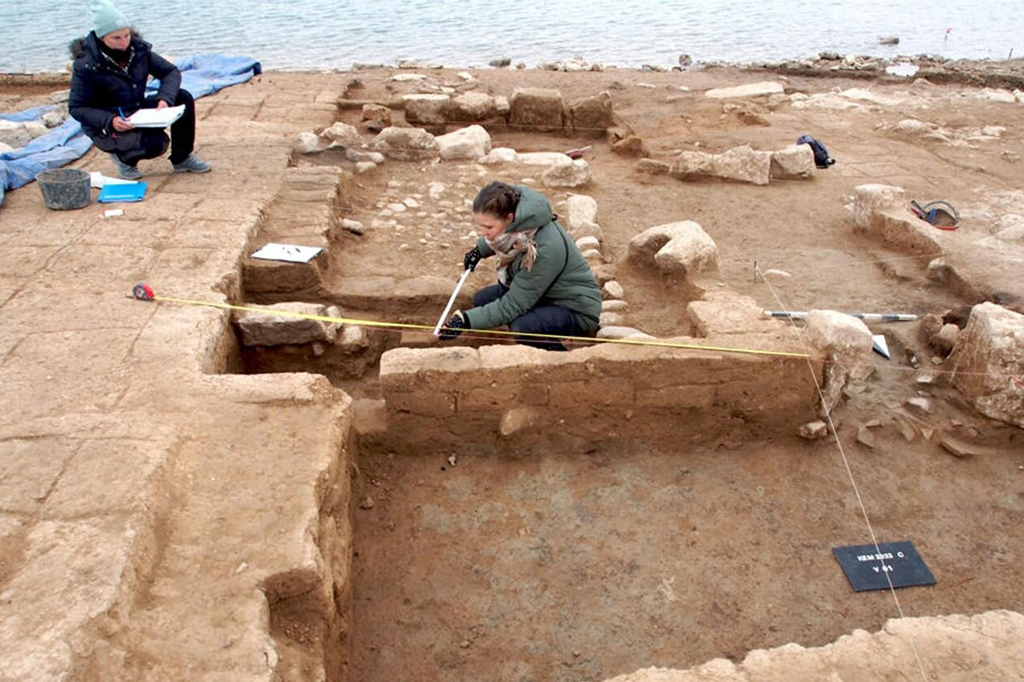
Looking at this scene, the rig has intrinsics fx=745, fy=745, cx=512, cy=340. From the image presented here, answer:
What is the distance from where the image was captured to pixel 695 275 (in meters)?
5.59

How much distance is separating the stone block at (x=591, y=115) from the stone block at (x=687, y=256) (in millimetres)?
4703

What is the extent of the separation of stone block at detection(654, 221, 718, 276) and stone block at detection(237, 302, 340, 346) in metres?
2.50

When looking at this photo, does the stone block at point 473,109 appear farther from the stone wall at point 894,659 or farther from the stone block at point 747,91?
the stone wall at point 894,659

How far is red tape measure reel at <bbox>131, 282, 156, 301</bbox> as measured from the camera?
14.6 feet

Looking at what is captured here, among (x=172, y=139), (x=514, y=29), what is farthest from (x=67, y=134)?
(x=514, y=29)

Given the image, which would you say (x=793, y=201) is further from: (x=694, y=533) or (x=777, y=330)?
(x=694, y=533)

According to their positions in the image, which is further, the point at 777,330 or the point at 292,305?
the point at 292,305

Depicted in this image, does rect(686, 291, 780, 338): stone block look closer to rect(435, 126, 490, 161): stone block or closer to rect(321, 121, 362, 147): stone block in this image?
rect(435, 126, 490, 161): stone block

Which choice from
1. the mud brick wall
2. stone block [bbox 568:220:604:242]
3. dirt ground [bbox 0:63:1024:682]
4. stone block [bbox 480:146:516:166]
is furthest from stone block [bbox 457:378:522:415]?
stone block [bbox 480:146:516:166]

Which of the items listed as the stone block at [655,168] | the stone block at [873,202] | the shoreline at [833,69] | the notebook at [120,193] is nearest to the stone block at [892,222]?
the stone block at [873,202]

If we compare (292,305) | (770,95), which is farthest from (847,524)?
(770,95)

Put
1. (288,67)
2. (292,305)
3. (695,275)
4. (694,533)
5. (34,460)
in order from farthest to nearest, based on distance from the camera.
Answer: (288,67) → (695,275) → (292,305) → (694,533) → (34,460)

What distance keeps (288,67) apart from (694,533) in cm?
1542

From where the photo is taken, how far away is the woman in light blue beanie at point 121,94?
19.5 feet
